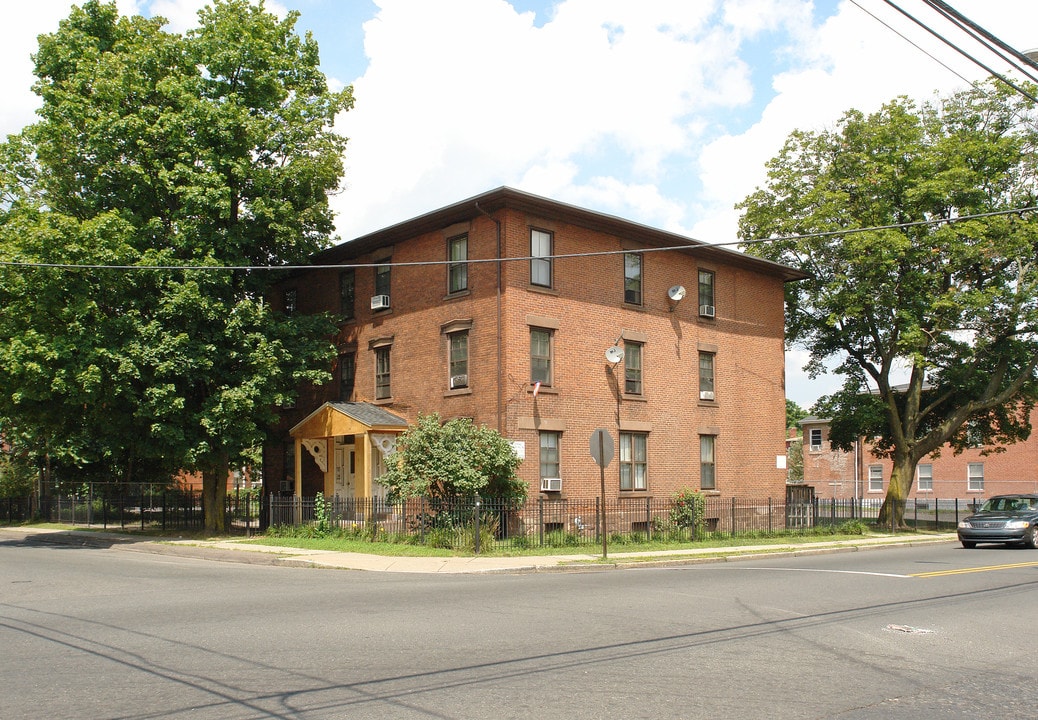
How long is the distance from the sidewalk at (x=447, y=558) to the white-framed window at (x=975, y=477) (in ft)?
112

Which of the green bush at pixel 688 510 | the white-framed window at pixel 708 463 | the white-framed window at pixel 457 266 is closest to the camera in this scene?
the white-framed window at pixel 457 266

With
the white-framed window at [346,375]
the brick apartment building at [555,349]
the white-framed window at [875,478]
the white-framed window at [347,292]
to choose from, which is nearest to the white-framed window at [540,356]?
the brick apartment building at [555,349]

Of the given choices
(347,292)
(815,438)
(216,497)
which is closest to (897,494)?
(347,292)

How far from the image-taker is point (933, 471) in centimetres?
6009

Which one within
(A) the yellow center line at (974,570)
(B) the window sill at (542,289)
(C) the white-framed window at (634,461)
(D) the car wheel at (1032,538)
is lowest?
(D) the car wheel at (1032,538)

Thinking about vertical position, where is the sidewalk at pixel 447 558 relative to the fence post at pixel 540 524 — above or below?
below

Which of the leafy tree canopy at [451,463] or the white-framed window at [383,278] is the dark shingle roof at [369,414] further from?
the white-framed window at [383,278]

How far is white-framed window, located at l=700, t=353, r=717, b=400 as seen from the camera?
30219 mm

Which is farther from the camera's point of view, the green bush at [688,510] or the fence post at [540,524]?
the green bush at [688,510]

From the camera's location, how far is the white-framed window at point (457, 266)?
26.5m

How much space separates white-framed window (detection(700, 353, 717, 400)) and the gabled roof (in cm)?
342

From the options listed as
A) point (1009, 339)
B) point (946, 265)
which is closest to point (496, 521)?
point (946, 265)

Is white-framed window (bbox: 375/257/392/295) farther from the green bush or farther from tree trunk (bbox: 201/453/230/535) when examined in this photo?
the green bush

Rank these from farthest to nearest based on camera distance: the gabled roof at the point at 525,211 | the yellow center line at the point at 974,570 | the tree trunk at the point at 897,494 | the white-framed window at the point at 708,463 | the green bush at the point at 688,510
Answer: the tree trunk at the point at 897,494
the white-framed window at the point at 708,463
the green bush at the point at 688,510
the gabled roof at the point at 525,211
the yellow center line at the point at 974,570
